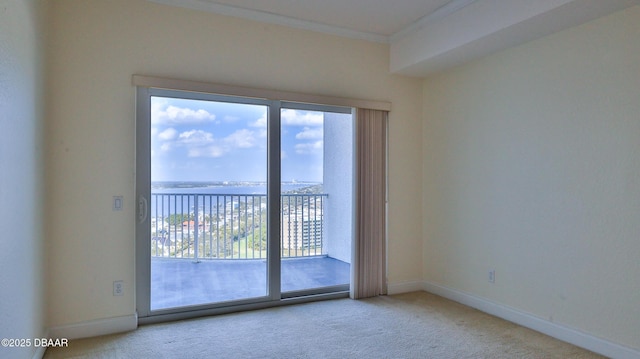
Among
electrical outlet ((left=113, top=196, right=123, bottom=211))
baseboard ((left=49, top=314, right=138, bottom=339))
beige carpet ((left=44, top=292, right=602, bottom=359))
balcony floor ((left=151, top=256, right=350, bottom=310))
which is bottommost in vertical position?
beige carpet ((left=44, top=292, right=602, bottom=359))

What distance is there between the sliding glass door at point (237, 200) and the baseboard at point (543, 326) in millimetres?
1180

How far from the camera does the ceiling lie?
2.76m

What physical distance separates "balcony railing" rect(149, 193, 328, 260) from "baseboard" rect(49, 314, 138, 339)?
58 centimetres

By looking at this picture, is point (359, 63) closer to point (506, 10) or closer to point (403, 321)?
point (506, 10)

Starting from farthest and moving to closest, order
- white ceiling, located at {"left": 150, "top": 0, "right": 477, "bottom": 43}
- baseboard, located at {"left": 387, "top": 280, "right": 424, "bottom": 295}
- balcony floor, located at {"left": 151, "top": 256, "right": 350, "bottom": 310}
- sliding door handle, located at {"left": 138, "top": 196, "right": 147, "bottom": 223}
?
baseboard, located at {"left": 387, "top": 280, "right": 424, "bottom": 295} → balcony floor, located at {"left": 151, "top": 256, "right": 350, "bottom": 310} → white ceiling, located at {"left": 150, "top": 0, "right": 477, "bottom": 43} → sliding door handle, located at {"left": 138, "top": 196, "right": 147, "bottom": 223}

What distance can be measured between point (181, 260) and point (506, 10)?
3562 millimetres

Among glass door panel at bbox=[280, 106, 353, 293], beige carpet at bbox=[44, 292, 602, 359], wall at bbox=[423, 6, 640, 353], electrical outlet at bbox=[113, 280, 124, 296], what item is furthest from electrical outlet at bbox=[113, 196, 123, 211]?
wall at bbox=[423, 6, 640, 353]

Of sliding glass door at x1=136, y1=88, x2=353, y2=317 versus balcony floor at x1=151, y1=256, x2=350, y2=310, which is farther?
balcony floor at x1=151, y1=256, x2=350, y2=310

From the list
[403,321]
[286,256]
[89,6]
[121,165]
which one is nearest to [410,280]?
[403,321]

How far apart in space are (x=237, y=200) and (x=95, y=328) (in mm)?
1566

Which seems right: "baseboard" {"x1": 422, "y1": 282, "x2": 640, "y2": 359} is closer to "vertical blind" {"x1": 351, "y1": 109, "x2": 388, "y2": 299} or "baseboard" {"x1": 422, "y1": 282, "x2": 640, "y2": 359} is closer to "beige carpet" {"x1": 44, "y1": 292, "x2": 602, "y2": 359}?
"beige carpet" {"x1": 44, "y1": 292, "x2": 602, "y2": 359}

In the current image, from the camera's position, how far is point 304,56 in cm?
383

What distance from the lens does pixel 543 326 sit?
313 centimetres

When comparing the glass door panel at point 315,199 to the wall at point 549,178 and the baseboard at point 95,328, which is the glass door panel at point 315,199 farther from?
the baseboard at point 95,328
